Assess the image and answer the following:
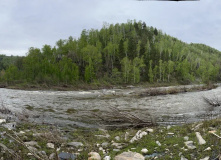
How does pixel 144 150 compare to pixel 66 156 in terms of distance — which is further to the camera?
pixel 144 150

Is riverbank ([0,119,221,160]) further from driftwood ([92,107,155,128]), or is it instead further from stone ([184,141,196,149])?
driftwood ([92,107,155,128])

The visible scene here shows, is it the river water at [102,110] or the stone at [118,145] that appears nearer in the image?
the stone at [118,145]

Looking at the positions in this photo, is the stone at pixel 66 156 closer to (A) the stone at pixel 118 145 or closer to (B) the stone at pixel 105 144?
(B) the stone at pixel 105 144

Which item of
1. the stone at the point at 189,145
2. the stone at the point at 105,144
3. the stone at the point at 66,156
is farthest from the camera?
the stone at the point at 105,144

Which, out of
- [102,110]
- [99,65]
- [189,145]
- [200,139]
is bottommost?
[102,110]

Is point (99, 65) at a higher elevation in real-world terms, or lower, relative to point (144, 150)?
higher

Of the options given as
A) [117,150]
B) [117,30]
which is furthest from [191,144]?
A: [117,30]

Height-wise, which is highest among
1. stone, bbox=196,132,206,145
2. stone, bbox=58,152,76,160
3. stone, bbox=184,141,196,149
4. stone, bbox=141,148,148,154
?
stone, bbox=196,132,206,145

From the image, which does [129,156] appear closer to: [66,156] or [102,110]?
[66,156]

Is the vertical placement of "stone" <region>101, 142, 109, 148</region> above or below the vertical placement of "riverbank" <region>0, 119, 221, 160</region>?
below

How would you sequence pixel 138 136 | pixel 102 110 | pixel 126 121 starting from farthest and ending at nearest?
1. pixel 102 110
2. pixel 126 121
3. pixel 138 136

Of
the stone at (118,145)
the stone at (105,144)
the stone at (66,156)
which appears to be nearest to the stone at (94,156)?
the stone at (66,156)

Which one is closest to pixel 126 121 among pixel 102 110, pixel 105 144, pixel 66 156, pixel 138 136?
pixel 138 136

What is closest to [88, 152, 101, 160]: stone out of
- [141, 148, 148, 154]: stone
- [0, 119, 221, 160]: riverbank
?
[0, 119, 221, 160]: riverbank
